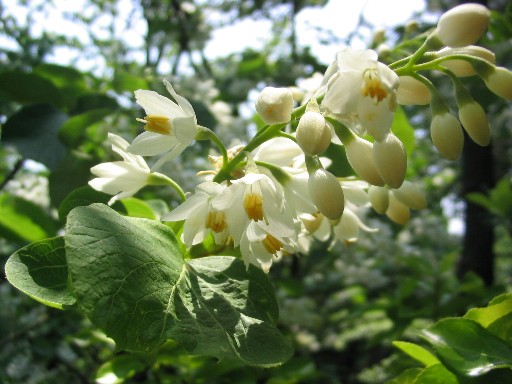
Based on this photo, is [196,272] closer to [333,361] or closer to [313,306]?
[313,306]

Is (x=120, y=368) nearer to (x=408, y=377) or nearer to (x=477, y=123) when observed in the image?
(x=408, y=377)

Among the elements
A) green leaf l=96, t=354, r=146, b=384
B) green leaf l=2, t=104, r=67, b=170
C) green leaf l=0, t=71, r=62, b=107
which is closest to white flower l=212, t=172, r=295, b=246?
green leaf l=96, t=354, r=146, b=384

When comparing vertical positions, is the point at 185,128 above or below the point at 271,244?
above

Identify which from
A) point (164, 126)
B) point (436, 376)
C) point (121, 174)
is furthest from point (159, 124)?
point (436, 376)

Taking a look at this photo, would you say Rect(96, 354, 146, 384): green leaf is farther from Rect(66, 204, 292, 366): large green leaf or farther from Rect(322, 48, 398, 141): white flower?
Rect(322, 48, 398, 141): white flower

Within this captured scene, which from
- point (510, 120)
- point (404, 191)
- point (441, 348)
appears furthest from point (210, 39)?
point (441, 348)

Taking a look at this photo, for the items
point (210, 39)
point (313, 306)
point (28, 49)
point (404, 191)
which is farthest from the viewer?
point (210, 39)

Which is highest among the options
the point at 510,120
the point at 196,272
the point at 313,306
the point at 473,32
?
the point at 473,32
